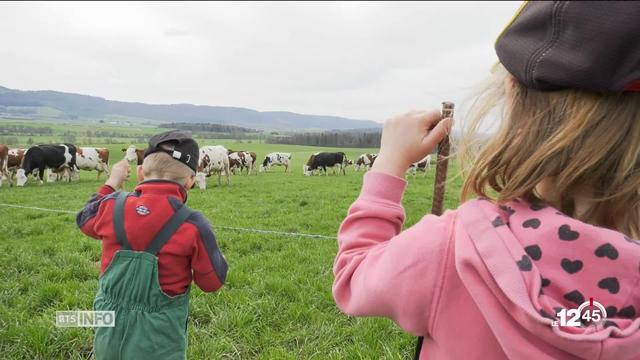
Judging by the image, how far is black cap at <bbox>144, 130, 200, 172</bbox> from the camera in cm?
250

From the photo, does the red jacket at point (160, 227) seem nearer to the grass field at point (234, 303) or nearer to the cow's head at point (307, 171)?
the grass field at point (234, 303)

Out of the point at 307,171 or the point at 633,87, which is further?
the point at 307,171

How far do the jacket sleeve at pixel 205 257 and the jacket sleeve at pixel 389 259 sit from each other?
146 centimetres

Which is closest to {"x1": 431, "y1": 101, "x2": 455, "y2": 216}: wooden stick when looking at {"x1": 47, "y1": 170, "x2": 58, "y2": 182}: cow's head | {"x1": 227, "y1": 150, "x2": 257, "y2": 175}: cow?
{"x1": 47, "y1": 170, "x2": 58, "y2": 182}: cow's head

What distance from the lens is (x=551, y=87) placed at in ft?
2.77

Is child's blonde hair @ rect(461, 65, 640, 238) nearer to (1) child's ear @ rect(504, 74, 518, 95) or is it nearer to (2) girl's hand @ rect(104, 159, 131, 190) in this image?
(1) child's ear @ rect(504, 74, 518, 95)

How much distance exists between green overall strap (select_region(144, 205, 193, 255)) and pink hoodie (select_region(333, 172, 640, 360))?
1572mm

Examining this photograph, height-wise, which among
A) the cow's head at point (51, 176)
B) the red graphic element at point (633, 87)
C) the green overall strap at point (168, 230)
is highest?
the red graphic element at point (633, 87)

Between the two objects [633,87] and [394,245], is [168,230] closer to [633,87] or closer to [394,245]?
[394,245]

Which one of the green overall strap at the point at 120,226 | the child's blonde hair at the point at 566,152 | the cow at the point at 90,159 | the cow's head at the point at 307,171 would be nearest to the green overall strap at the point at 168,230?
the green overall strap at the point at 120,226

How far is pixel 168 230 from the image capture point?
230cm

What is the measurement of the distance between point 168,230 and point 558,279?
1962mm

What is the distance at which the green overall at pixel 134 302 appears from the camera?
2.23 meters

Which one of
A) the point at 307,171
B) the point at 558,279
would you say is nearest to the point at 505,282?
the point at 558,279
